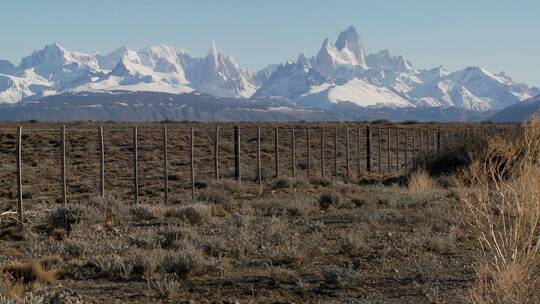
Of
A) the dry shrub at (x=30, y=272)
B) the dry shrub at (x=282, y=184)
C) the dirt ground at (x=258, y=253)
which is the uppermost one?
the dry shrub at (x=30, y=272)

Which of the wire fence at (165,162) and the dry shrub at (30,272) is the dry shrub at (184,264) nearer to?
the dry shrub at (30,272)

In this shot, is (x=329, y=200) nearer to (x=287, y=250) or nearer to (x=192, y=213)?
(x=192, y=213)

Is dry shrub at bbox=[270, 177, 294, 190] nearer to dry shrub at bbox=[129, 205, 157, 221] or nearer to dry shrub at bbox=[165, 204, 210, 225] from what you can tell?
dry shrub at bbox=[165, 204, 210, 225]

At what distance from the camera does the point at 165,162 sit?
1811 cm

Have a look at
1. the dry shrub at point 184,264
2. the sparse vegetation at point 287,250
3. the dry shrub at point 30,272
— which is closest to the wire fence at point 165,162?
the sparse vegetation at point 287,250

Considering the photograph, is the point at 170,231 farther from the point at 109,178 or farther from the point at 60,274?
the point at 109,178

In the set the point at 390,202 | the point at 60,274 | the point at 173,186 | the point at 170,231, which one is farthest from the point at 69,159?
the point at 60,274

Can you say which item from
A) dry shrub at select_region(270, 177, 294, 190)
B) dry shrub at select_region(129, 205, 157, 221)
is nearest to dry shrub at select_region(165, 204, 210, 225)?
dry shrub at select_region(129, 205, 157, 221)

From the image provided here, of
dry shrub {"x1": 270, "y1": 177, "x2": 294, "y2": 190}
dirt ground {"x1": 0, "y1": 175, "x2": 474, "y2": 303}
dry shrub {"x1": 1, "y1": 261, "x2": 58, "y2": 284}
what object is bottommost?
dry shrub {"x1": 270, "y1": 177, "x2": 294, "y2": 190}

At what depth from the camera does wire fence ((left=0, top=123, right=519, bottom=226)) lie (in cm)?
1941

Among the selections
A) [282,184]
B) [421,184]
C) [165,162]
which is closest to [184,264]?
[165,162]

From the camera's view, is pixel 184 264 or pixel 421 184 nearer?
pixel 184 264

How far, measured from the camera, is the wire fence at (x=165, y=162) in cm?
1941

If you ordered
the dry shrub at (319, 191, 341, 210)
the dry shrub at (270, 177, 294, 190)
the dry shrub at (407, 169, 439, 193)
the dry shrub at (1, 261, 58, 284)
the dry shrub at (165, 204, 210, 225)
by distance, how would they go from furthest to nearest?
1. the dry shrub at (270, 177, 294, 190)
2. the dry shrub at (407, 169, 439, 193)
3. the dry shrub at (319, 191, 341, 210)
4. the dry shrub at (165, 204, 210, 225)
5. the dry shrub at (1, 261, 58, 284)
